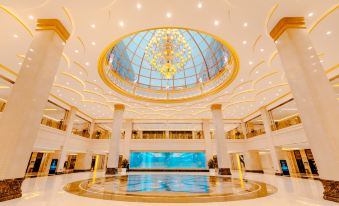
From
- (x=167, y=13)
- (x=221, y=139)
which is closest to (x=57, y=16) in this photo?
(x=167, y=13)

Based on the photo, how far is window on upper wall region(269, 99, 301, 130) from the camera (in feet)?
50.4

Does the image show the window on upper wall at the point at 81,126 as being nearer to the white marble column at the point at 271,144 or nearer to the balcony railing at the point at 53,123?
the balcony railing at the point at 53,123

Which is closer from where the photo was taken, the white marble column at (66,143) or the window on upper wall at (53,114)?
the white marble column at (66,143)

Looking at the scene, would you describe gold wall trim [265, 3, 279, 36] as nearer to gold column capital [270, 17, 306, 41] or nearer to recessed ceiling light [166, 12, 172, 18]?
gold column capital [270, 17, 306, 41]

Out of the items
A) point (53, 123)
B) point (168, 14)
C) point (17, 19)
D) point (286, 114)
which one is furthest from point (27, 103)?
point (286, 114)

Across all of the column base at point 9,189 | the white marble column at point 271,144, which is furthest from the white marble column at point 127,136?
the column base at point 9,189

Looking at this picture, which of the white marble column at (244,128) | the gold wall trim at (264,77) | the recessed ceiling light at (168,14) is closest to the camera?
the recessed ceiling light at (168,14)

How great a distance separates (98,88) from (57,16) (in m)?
7.39

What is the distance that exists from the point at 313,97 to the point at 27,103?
356 inches

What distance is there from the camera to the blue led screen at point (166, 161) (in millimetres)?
23438

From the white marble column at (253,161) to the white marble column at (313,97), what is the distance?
16.8 meters

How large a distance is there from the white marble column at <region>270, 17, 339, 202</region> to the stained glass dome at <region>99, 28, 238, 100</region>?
5.61 m

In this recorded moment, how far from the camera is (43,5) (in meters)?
5.96

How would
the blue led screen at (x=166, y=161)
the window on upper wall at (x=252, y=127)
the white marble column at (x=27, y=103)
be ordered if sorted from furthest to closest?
1. the blue led screen at (x=166, y=161)
2. the window on upper wall at (x=252, y=127)
3. the white marble column at (x=27, y=103)
